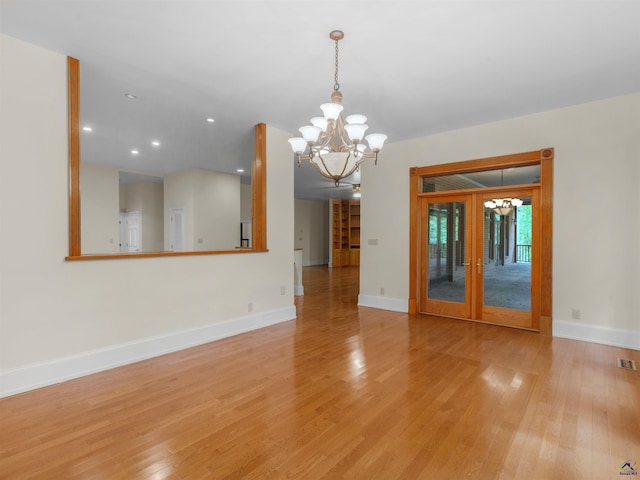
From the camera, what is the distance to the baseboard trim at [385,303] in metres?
5.73

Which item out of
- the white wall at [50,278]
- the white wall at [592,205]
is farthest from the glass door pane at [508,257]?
the white wall at [50,278]

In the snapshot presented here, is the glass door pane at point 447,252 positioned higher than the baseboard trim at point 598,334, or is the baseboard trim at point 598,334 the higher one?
the glass door pane at point 447,252

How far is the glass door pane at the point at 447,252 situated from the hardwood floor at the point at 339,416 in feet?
4.82

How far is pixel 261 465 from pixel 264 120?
4126mm

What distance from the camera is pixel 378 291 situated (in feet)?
19.9

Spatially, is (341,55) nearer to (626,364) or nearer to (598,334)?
(626,364)

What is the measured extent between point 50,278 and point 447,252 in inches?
201

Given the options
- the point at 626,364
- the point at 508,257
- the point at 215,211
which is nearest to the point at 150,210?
the point at 215,211

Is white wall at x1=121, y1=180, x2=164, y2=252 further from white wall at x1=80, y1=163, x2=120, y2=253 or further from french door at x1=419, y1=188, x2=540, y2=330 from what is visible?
french door at x1=419, y1=188, x2=540, y2=330

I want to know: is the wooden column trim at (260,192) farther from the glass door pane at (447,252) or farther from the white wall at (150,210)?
the white wall at (150,210)

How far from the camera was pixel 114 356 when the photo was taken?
3352 mm

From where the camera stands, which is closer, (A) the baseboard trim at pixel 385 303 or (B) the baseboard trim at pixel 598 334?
(B) the baseboard trim at pixel 598 334

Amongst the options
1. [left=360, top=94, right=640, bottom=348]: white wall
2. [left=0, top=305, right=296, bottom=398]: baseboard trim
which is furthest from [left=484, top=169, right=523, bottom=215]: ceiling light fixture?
[left=0, top=305, right=296, bottom=398]: baseboard trim

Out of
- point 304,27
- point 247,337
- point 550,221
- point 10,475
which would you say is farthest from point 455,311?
point 10,475
